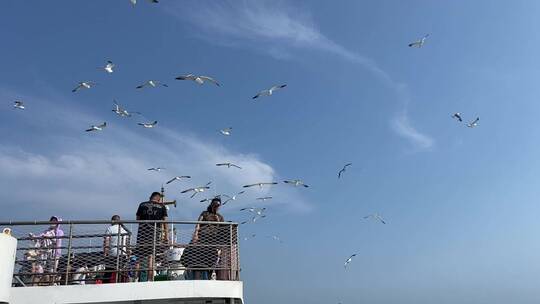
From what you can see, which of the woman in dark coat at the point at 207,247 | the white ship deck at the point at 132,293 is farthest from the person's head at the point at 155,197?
the white ship deck at the point at 132,293

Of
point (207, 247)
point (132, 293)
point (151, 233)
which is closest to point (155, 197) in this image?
point (151, 233)

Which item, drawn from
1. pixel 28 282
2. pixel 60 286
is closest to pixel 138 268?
pixel 60 286

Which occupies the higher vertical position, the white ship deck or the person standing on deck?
the person standing on deck

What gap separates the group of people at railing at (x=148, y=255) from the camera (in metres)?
10.8

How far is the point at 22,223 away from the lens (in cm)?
1055

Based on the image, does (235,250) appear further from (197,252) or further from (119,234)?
(119,234)

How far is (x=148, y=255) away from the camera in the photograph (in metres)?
10.9

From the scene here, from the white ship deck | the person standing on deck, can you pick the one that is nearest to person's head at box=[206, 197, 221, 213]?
the person standing on deck

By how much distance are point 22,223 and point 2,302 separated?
69.2 inches

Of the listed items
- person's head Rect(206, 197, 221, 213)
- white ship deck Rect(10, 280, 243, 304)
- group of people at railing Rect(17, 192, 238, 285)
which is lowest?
white ship deck Rect(10, 280, 243, 304)

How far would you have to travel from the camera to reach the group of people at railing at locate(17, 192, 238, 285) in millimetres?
10828

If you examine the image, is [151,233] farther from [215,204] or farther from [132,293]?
[215,204]

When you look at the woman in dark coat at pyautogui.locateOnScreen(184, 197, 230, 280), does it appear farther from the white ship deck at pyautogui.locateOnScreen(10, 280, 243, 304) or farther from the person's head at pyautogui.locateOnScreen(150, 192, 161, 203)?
the person's head at pyautogui.locateOnScreen(150, 192, 161, 203)

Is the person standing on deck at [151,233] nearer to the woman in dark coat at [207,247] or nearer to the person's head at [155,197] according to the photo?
the person's head at [155,197]
